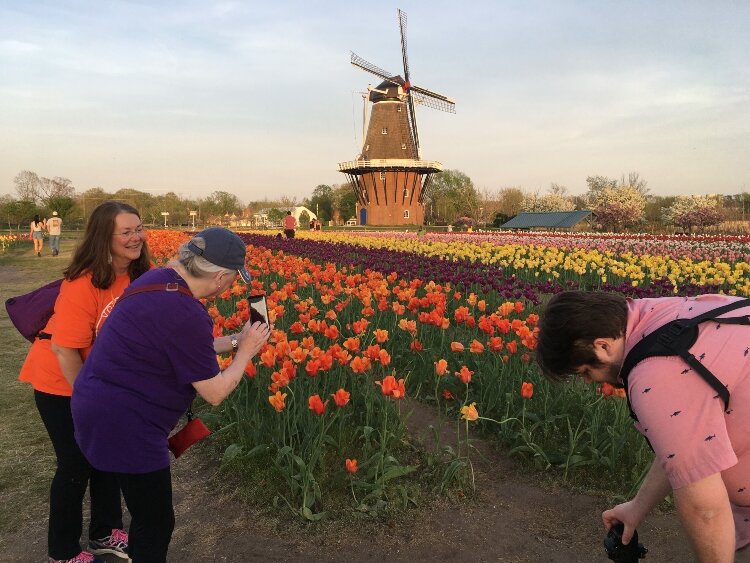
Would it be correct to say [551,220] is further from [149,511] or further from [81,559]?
[149,511]

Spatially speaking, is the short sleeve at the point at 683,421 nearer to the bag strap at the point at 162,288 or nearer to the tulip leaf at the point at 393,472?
the bag strap at the point at 162,288

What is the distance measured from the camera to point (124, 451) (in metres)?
2.13

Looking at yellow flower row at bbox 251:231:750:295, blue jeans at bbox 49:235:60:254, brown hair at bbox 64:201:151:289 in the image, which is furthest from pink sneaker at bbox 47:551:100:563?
blue jeans at bbox 49:235:60:254

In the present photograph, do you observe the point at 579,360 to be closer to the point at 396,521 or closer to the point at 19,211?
the point at 396,521

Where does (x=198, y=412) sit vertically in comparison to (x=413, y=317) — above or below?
below

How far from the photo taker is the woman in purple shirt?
2072 millimetres

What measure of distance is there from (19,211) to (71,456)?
51.3 meters

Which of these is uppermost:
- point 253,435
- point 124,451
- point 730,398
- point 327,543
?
point 730,398

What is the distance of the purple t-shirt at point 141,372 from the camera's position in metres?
2.07

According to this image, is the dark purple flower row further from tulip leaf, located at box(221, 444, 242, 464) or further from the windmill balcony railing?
the windmill balcony railing

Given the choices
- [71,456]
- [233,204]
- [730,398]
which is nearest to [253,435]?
[71,456]

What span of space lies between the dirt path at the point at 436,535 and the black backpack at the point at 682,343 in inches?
76.9

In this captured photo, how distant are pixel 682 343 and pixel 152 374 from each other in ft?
5.75

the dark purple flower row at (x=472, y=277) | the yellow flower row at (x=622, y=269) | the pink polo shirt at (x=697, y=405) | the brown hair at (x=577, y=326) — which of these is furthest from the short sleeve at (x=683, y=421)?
the yellow flower row at (x=622, y=269)
